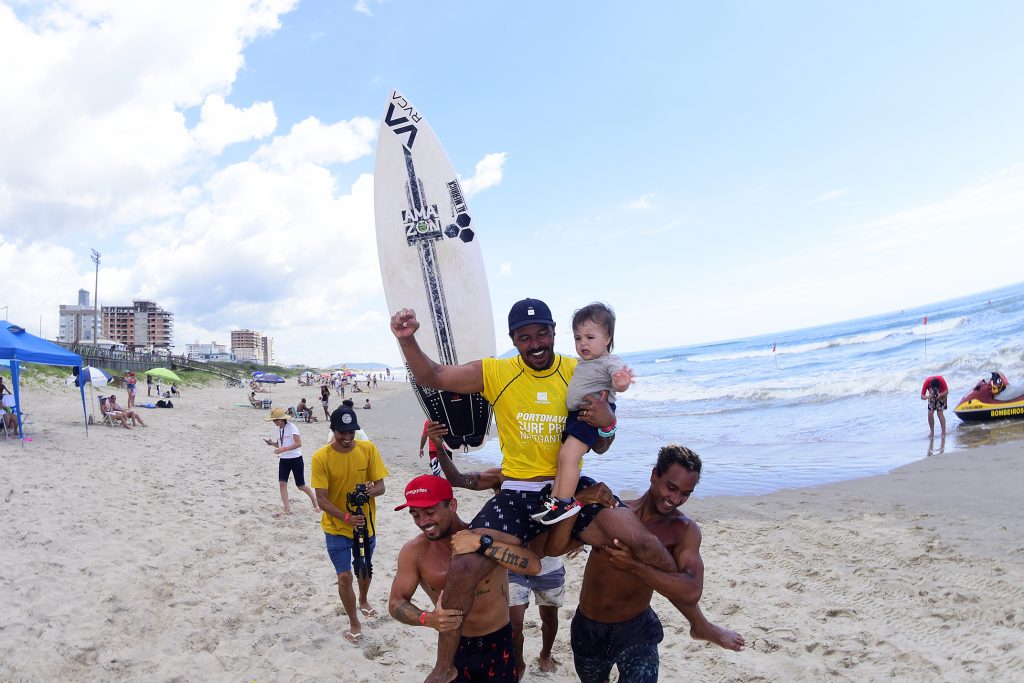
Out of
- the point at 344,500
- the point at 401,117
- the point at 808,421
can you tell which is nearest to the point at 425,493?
the point at 344,500

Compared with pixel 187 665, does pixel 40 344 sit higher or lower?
higher

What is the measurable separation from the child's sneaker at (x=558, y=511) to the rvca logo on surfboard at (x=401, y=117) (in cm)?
359

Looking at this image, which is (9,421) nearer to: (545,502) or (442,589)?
(442,589)

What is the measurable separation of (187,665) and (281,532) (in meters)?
3.26

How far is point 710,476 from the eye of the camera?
1047 cm

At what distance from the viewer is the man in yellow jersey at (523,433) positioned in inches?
101

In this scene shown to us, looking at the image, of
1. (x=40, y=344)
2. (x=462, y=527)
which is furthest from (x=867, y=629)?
(x=40, y=344)

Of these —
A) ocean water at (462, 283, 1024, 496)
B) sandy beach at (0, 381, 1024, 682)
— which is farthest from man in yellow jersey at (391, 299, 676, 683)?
ocean water at (462, 283, 1024, 496)

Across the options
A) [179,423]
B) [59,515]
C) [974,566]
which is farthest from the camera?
[179,423]

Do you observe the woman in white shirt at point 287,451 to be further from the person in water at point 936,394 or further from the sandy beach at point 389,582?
the person in water at point 936,394

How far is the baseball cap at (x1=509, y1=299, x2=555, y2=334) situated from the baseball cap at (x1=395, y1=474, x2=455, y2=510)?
0.84 m

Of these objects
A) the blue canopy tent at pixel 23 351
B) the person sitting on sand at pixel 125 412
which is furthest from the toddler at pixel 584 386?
the person sitting on sand at pixel 125 412

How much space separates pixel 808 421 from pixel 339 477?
1555 centimetres

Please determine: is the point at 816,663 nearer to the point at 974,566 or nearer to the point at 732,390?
the point at 974,566
